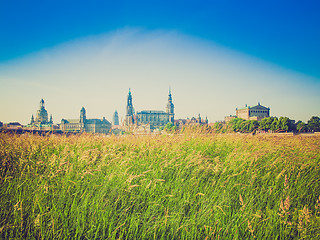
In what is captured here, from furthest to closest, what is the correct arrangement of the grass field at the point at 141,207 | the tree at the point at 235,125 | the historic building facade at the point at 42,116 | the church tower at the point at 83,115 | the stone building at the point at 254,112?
the stone building at the point at 254,112 → the church tower at the point at 83,115 → the historic building facade at the point at 42,116 → the tree at the point at 235,125 → the grass field at the point at 141,207

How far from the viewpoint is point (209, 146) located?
556cm

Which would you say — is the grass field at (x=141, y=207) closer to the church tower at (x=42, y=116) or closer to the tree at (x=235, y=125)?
the tree at (x=235, y=125)

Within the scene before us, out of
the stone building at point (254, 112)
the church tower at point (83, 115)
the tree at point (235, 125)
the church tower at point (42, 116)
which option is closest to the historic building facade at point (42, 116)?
the church tower at point (42, 116)

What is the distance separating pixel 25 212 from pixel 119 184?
3.68 ft

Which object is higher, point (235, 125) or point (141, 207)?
point (235, 125)

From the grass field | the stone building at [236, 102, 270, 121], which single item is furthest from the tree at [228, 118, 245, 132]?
the stone building at [236, 102, 270, 121]

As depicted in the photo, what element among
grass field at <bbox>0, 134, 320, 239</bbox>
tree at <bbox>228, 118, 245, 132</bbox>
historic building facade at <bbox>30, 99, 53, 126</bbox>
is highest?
historic building facade at <bbox>30, 99, 53, 126</bbox>

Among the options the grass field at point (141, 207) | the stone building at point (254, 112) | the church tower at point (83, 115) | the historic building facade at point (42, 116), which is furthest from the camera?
the stone building at point (254, 112)

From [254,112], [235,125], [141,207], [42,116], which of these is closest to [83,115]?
[42,116]

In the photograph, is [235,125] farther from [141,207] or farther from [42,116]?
[42,116]

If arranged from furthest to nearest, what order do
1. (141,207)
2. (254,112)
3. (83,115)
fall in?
(254,112), (83,115), (141,207)

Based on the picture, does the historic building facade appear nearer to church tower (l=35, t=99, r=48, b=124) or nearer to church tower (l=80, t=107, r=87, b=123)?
church tower (l=35, t=99, r=48, b=124)

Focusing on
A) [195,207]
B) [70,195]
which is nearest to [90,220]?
[70,195]

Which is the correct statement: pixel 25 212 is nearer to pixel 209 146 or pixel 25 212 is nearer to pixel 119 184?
pixel 119 184
